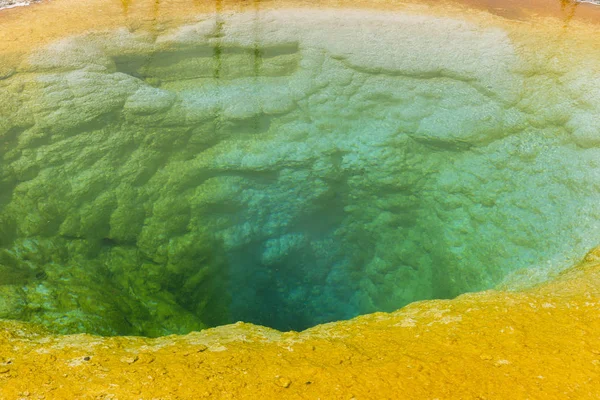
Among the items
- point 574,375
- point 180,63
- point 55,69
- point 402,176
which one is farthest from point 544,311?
point 55,69

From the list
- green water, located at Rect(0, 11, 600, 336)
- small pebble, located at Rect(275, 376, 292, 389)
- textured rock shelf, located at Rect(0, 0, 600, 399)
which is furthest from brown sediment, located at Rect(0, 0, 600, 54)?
small pebble, located at Rect(275, 376, 292, 389)

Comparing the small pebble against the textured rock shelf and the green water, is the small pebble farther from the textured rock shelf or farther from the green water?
the green water

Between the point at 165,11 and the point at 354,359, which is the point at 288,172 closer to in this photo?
the point at 354,359

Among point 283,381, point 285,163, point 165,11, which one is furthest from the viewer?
point 165,11

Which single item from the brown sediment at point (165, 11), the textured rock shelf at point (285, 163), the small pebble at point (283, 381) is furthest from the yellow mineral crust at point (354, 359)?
the brown sediment at point (165, 11)

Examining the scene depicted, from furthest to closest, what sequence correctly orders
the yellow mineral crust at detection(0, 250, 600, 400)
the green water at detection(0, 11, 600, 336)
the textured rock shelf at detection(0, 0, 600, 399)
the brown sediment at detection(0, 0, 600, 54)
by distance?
the brown sediment at detection(0, 0, 600, 54)
the green water at detection(0, 11, 600, 336)
the textured rock shelf at detection(0, 0, 600, 399)
the yellow mineral crust at detection(0, 250, 600, 400)

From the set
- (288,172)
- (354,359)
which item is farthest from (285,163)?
(354,359)
